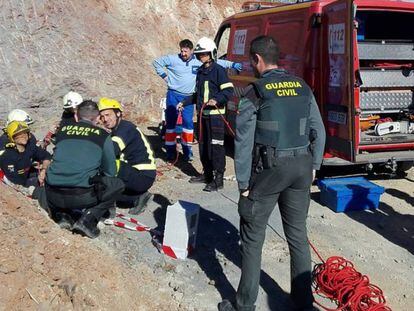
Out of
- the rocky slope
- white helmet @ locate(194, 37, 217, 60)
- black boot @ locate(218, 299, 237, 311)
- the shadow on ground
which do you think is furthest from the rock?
the rocky slope

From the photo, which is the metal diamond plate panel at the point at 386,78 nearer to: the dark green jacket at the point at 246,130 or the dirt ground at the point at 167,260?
the dirt ground at the point at 167,260

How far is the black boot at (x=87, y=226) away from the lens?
17.3ft

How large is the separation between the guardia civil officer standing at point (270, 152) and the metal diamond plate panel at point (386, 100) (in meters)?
3.73

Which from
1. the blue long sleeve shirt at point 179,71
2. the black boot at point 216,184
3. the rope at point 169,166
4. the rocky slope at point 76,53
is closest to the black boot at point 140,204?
the black boot at point 216,184

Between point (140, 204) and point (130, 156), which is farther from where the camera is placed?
point (140, 204)

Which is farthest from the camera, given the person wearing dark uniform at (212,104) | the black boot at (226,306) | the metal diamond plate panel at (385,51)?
the metal diamond plate panel at (385,51)

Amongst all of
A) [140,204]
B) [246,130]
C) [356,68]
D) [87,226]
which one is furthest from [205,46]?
[246,130]

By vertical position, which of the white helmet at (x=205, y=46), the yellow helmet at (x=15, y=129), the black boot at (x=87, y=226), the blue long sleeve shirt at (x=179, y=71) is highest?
the white helmet at (x=205, y=46)

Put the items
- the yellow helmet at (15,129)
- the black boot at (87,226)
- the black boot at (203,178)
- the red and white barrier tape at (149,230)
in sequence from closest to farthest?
the red and white barrier tape at (149,230) → the black boot at (87,226) → the yellow helmet at (15,129) → the black boot at (203,178)

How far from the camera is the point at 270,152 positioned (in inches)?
141

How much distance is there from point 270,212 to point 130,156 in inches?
111

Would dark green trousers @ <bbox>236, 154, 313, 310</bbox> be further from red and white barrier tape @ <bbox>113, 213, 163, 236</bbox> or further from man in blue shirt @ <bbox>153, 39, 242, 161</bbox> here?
man in blue shirt @ <bbox>153, 39, 242, 161</bbox>

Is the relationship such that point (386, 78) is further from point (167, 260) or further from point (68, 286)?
point (68, 286)

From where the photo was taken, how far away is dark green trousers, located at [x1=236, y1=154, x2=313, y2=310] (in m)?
3.64
